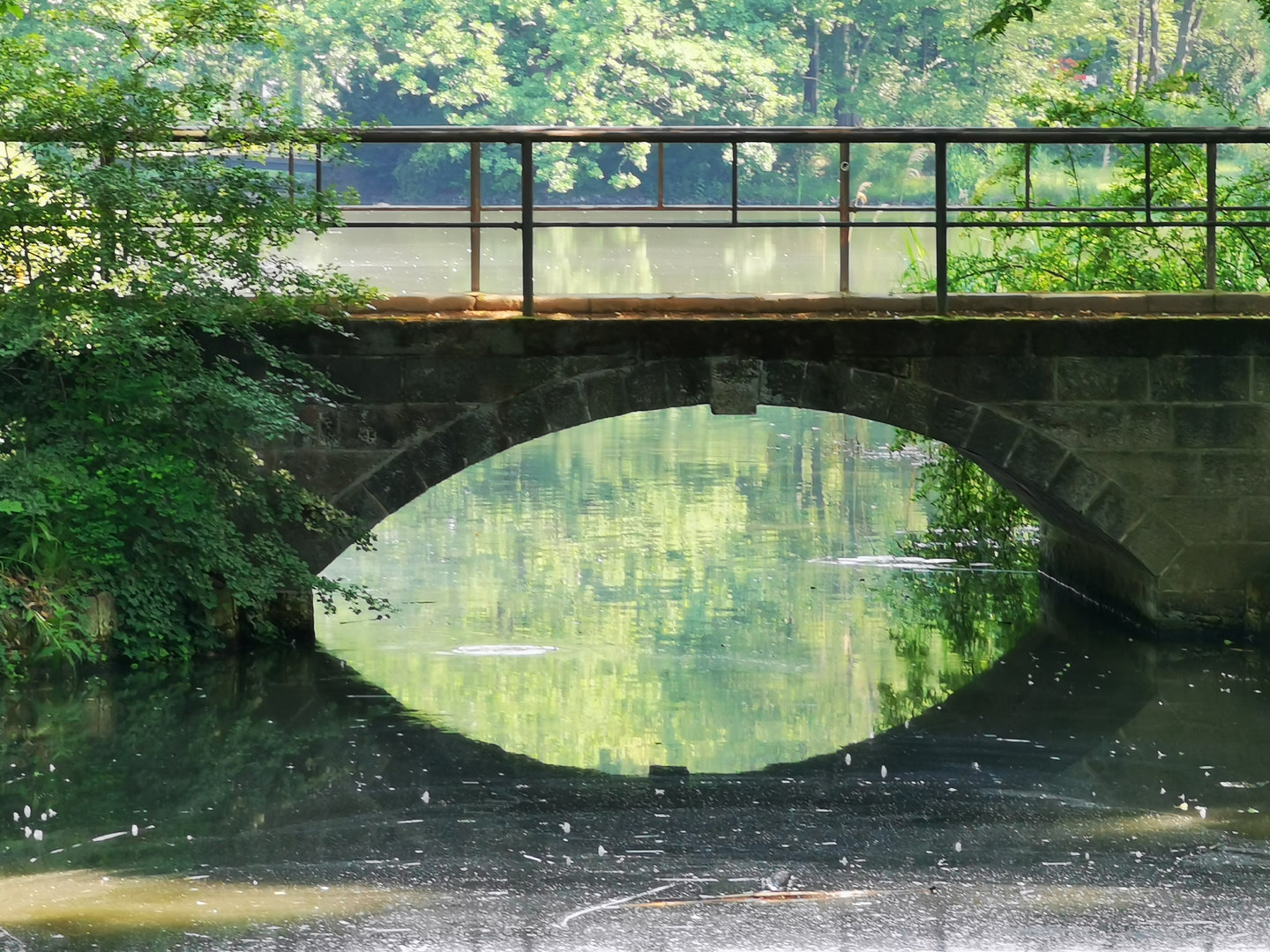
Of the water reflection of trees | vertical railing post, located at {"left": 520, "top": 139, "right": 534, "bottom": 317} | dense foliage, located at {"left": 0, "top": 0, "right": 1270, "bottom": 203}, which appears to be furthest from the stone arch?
dense foliage, located at {"left": 0, "top": 0, "right": 1270, "bottom": 203}

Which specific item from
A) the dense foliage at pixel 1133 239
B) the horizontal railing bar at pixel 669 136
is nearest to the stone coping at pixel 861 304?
the horizontal railing bar at pixel 669 136

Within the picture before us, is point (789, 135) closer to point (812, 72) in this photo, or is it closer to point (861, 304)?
point (861, 304)

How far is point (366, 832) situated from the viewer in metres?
6.69

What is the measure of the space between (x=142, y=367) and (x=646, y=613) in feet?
10.5

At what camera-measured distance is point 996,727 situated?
27.6 feet

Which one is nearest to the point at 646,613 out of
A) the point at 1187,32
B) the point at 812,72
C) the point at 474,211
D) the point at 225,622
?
the point at 225,622

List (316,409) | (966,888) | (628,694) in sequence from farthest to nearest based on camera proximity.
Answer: (316,409) < (628,694) < (966,888)

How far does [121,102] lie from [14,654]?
273 centimetres

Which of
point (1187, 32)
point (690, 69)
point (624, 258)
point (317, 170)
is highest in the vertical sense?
point (1187, 32)

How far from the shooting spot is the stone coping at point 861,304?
10055 millimetres

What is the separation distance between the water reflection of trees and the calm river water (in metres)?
0.05

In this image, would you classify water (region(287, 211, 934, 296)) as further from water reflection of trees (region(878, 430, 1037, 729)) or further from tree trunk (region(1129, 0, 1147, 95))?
water reflection of trees (region(878, 430, 1037, 729))

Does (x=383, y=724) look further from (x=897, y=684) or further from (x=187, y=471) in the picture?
(x=897, y=684)

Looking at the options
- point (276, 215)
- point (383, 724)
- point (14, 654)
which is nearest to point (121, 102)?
point (276, 215)
